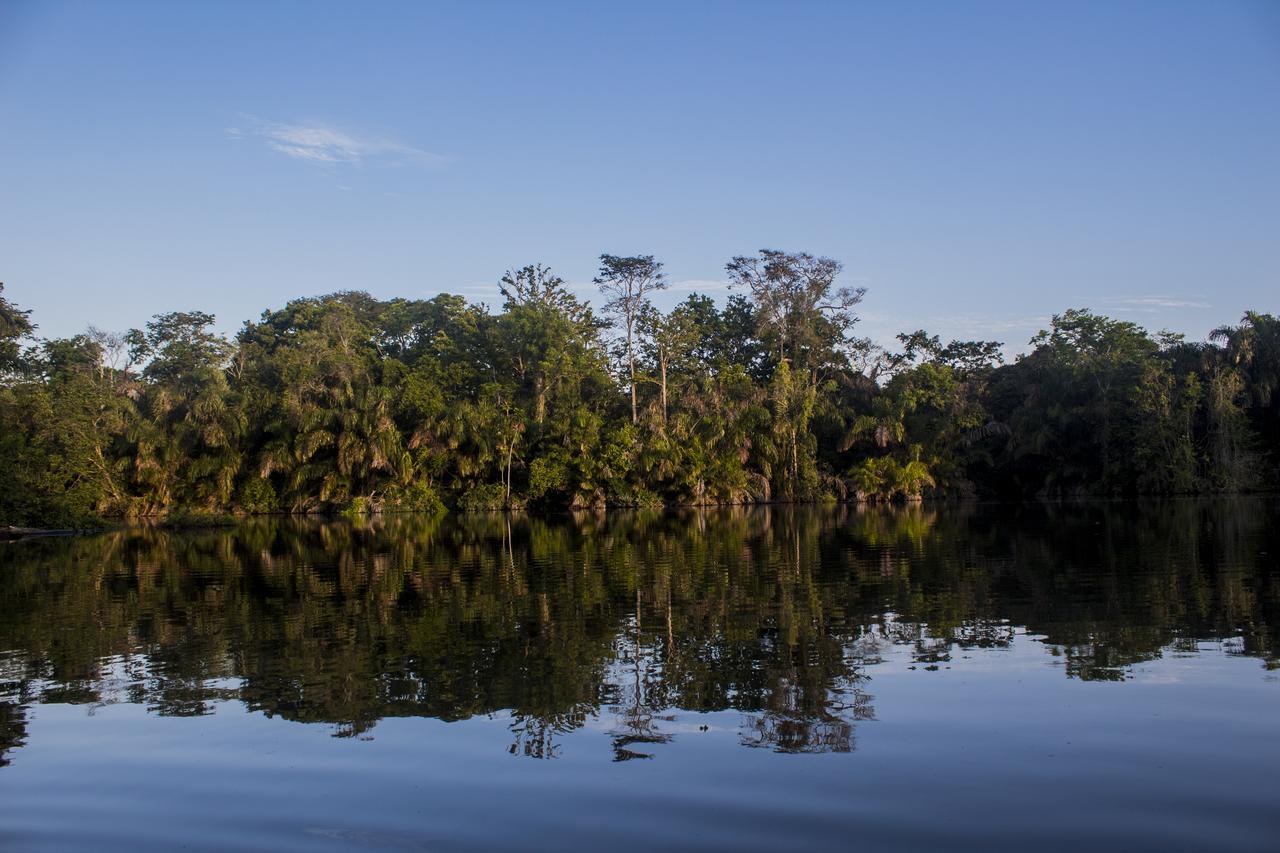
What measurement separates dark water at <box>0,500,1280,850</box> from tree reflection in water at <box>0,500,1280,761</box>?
72 millimetres

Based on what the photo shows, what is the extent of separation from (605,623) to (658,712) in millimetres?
4868

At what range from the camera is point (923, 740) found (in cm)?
784

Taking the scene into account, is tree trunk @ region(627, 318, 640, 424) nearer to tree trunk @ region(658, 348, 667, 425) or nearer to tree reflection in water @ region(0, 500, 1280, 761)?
tree trunk @ region(658, 348, 667, 425)

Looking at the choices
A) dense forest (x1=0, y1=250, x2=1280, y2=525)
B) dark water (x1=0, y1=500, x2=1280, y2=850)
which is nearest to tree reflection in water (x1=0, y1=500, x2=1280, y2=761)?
dark water (x1=0, y1=500, x2=1280, y2=850)

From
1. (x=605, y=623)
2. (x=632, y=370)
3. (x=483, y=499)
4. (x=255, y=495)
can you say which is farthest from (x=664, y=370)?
(x=605, y=623)

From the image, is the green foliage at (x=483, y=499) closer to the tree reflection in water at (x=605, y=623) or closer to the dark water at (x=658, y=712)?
the tree reflection in water at (x=605, y=623)

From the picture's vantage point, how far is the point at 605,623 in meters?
13.7

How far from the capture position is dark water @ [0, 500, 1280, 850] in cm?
630

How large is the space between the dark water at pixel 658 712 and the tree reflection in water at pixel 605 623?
72mm

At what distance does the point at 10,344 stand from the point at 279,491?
15.0 meters

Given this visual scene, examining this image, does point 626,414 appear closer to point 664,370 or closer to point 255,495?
point 664,370

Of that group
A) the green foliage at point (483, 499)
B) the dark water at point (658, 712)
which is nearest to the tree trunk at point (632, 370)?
the green foliage at point (483, 499)

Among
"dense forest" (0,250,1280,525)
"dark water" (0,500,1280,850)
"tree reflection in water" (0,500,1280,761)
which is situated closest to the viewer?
"dark water" (0,500,1280,850)

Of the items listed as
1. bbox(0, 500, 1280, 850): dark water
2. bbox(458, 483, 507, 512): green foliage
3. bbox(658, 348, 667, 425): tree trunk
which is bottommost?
bbox(0, 500, 1280, 850): dark water
